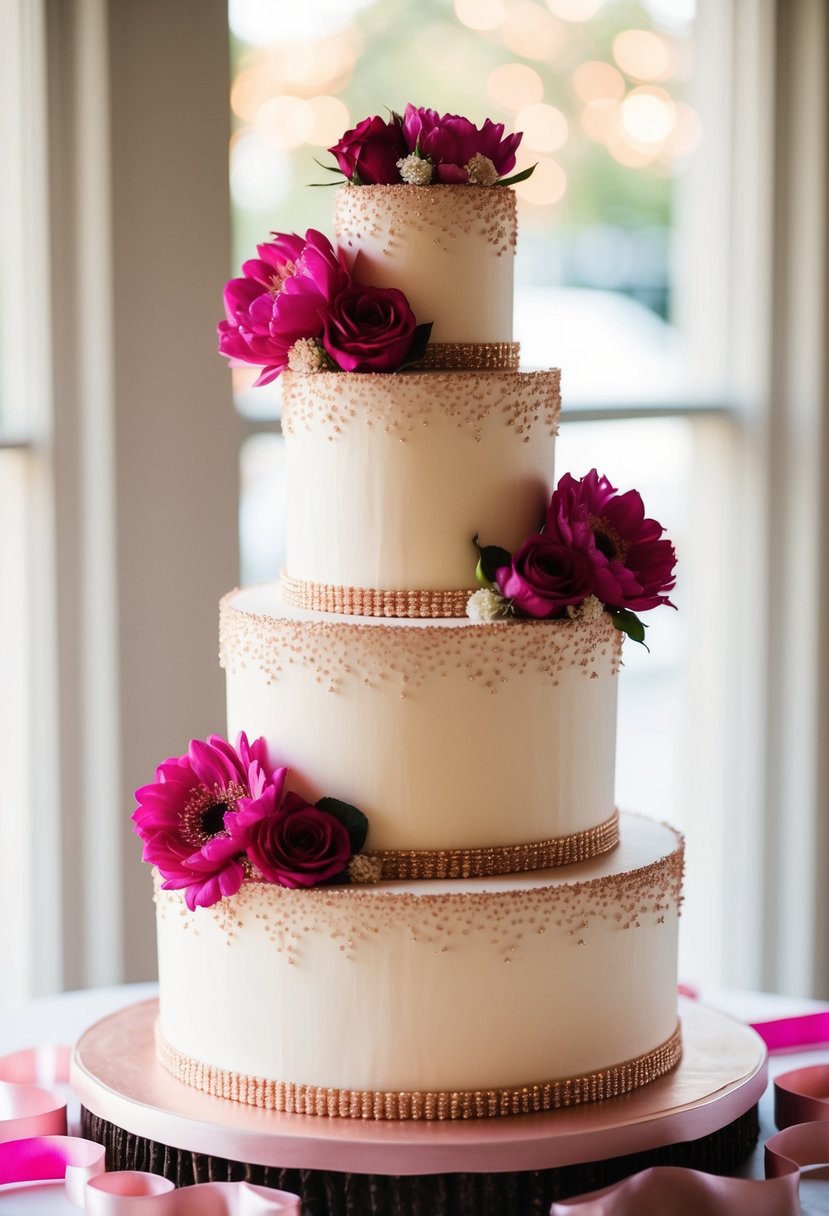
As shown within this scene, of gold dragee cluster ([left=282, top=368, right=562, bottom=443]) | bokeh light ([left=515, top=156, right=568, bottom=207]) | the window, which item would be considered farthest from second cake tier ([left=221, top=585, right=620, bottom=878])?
bokeh light ([left=515, top=156, right=568, bottom=207])

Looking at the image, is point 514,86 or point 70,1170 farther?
point 514,86

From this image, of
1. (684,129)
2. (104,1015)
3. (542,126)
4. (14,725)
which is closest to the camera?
(104,1015)

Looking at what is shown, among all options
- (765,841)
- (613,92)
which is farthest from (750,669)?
(613,92)

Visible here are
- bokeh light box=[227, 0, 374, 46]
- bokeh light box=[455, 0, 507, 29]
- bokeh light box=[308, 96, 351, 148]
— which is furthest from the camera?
bokeh light box=[455, 0, 507, 29]

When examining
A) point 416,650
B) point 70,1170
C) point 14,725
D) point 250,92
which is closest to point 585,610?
point 416,650

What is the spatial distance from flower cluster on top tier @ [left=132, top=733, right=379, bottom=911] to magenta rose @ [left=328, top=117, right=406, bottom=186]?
62 cm

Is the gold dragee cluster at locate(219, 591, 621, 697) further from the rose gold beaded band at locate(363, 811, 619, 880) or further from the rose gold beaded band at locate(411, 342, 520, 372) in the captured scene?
the rose gold beaded band at locate(411, 342, 520, 372)

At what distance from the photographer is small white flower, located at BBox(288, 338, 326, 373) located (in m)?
1.68

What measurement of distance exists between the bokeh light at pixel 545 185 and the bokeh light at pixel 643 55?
252mm

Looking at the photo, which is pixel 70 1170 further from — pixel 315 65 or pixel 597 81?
pixel 597 81

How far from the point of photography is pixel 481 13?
3.02 meters

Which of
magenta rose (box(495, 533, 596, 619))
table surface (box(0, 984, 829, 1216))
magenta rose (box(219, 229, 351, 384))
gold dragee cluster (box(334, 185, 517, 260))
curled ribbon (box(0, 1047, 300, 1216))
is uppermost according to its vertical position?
gold dragee cluster (box(334, 185, 517, 260))

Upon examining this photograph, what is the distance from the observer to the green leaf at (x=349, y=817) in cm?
161

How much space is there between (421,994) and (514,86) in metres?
2.09
